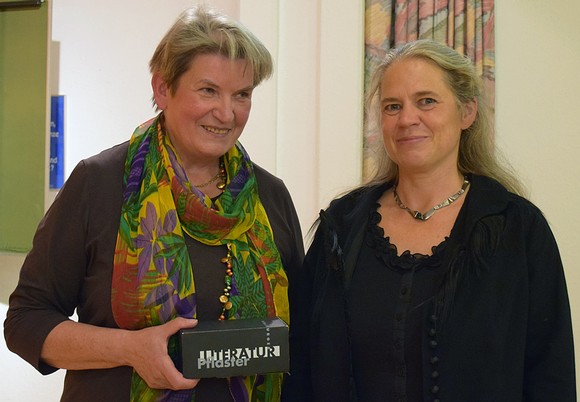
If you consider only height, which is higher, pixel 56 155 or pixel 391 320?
pixel 56 155

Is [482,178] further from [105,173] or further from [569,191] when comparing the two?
[569,191]

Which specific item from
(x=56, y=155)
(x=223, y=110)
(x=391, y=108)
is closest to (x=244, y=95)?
(x=223, y=110)

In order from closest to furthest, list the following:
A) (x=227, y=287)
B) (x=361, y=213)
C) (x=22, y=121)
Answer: (x=227, y=287) → (x=361, y=213) → (x=22, y=121)

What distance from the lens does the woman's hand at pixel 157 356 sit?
154 cm

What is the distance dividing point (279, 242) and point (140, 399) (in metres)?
0.57

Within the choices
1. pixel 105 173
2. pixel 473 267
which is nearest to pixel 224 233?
pixel 105 173

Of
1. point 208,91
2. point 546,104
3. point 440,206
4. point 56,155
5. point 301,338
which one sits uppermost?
point 546,104

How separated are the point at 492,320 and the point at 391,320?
232mm

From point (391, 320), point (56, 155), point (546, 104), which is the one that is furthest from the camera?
point (56, 155)

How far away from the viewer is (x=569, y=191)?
299cm

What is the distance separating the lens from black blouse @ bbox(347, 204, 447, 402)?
164cm

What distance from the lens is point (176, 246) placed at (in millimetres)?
1741

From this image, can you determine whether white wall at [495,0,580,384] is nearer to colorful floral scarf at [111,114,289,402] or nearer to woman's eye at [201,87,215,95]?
colorful floral scarf at [111,114,289,402]

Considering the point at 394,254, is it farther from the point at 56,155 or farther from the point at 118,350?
the point at 56,155
